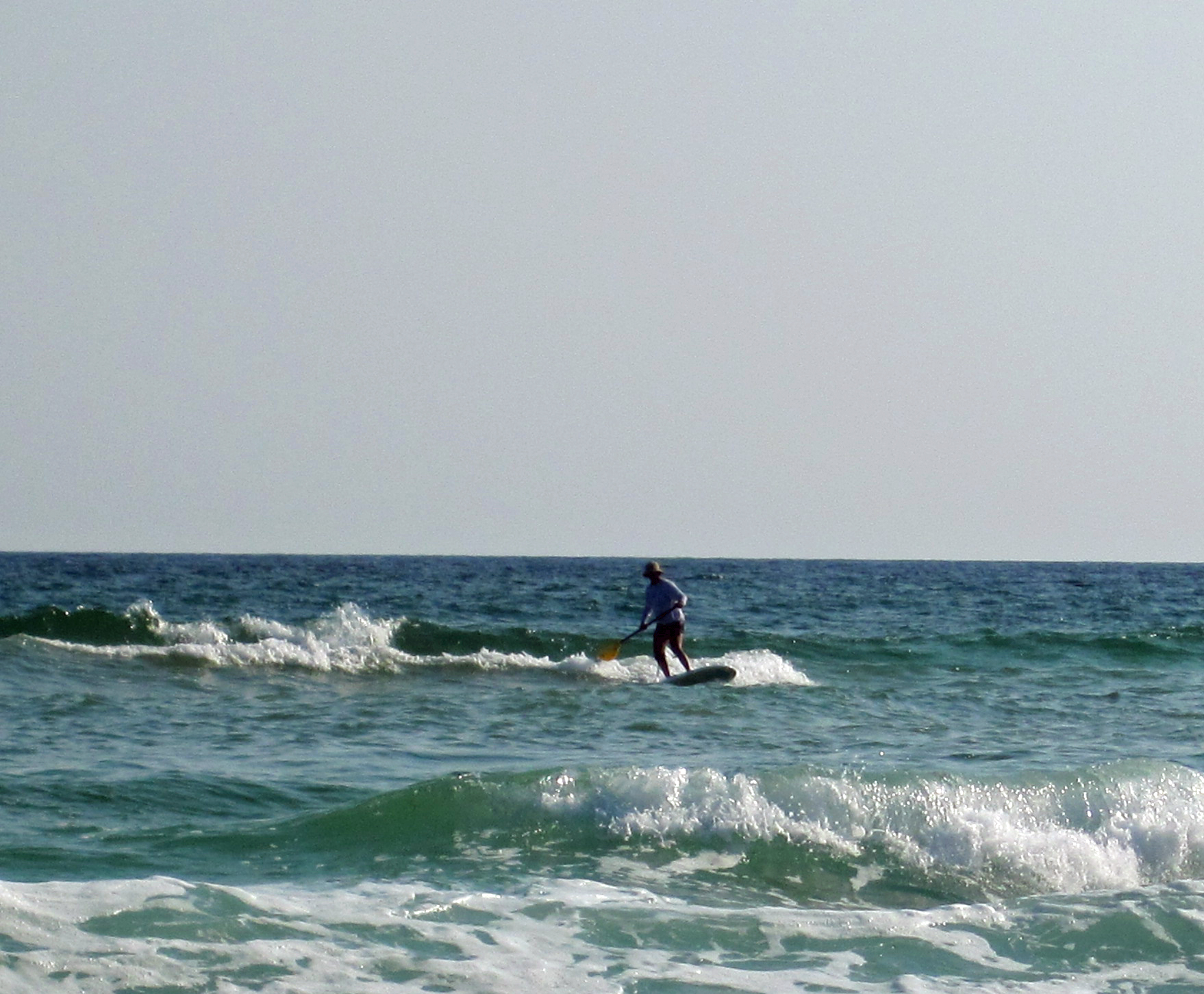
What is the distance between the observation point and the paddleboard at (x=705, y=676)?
1811cm

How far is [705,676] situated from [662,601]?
1.04 meters

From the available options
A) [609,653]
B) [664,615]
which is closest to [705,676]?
[664,615]

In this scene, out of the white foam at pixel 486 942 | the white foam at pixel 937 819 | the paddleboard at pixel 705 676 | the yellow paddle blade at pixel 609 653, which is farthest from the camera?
the yellow paddle blade at pixel 609 653

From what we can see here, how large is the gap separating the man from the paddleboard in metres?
0.18

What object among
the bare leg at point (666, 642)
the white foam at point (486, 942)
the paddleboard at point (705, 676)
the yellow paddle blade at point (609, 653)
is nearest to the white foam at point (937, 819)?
the white foam at point (486, 942)

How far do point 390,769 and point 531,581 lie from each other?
41154mm

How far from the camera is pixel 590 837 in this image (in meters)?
8.76

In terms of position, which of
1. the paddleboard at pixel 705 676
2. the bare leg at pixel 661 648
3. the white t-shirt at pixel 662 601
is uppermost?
the white t-shirt at pixel 662 601

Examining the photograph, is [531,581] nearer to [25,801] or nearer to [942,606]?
[942,606]

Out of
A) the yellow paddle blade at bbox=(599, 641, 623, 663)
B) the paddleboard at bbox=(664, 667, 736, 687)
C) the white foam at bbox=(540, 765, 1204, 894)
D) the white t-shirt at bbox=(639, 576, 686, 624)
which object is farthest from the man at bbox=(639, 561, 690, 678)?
the white foam at bbox=(540, 765, 1204, 894)

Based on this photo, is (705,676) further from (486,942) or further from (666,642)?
(486,942)

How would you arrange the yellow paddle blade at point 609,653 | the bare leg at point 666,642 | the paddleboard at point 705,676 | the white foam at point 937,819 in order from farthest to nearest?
the yellow paddle blade at point 609,653, the bare leg at point 666,642, the paddleboard at point 705,676, the white foam at point 937,819

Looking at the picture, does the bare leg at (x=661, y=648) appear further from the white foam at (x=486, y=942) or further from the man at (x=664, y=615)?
the white foam at (x=486, y=942)

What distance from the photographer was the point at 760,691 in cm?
1731
